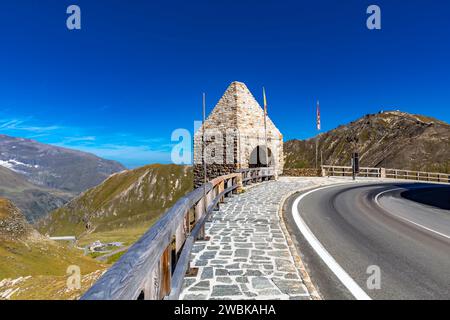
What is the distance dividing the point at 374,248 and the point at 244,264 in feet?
11.0

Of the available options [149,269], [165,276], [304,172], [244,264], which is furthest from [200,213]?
[304,172]

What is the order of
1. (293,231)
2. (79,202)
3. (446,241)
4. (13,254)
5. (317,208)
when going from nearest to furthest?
(446,241), (293,231), (317,208), (13,254), (79,202)

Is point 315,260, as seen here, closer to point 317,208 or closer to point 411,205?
point 317,208

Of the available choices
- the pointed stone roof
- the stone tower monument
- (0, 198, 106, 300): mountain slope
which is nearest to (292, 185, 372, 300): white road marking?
the stone tower monument

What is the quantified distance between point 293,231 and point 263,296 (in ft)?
13.3

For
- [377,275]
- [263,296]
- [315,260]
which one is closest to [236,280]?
[263,296]

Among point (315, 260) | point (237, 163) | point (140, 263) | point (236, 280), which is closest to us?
point (140, 263)

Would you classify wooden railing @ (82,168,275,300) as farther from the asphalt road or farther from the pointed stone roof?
the pointed stone roof

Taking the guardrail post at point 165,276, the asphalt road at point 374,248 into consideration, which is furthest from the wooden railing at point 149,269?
the asphalt road at point 374,248

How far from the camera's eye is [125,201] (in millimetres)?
162750

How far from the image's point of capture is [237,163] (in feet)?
76.4

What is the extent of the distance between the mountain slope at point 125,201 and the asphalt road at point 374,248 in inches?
5650

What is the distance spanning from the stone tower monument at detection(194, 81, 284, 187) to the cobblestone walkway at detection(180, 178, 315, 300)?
15.0 meters

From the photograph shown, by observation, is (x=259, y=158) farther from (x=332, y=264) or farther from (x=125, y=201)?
(x=125, y=201)
